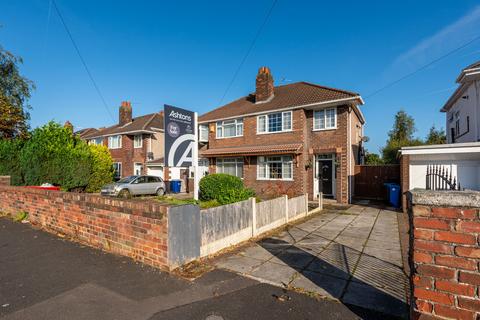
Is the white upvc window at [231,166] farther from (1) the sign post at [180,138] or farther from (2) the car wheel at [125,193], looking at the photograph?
(1) the sign post at [180,138]

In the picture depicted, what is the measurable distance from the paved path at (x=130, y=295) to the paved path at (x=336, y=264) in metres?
0.33

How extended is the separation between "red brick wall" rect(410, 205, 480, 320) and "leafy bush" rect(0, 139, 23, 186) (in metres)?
18.7

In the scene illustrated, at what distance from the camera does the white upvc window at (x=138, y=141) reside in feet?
81.7

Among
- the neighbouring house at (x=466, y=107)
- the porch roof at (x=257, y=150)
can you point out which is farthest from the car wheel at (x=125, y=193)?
the neighbouring house at (x=466, y=107)

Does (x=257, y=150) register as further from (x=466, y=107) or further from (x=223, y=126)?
(x=466, y=107)

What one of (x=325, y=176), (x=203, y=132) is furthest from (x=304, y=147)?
(x=203, y=132)

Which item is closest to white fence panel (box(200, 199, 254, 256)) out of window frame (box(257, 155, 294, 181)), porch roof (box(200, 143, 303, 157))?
porch roof (box(200, 143, 303, 157))

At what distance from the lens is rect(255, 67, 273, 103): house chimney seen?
711 inches

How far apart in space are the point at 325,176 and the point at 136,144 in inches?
758

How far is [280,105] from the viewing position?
51.7 ft

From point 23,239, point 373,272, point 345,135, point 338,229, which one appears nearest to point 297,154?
point 345,135

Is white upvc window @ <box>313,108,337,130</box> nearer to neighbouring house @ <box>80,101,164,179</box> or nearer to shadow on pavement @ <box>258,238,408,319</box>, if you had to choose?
shadow on pavement @ <box>258,238,408,319</box>

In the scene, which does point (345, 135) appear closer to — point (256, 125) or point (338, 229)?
point (256, 125)

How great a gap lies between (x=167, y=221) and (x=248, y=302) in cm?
176
